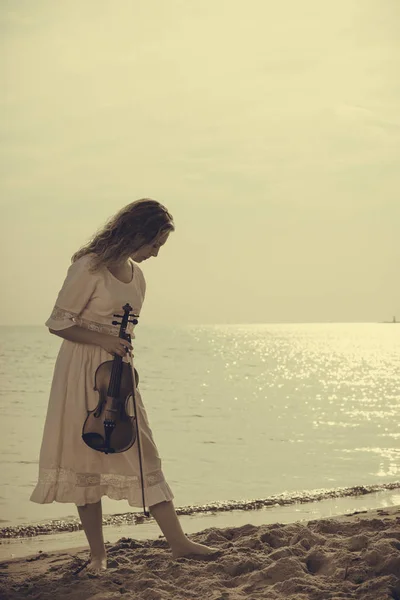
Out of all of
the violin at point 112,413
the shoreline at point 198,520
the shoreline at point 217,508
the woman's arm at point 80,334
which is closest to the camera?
the violin at point 112,413

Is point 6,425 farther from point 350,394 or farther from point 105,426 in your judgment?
point 350,394

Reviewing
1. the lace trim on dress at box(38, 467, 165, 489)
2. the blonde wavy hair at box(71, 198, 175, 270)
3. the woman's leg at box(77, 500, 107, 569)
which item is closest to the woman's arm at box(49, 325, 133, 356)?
the blonde wavy hair at box(71, 198, 175, 270)

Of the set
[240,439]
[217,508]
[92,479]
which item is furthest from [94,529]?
[240,439]

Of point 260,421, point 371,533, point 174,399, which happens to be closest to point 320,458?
point 260,421

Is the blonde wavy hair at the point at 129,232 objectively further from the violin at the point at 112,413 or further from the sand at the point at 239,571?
the sand at the point at 239,571

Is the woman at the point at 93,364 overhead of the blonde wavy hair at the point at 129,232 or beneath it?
beneath

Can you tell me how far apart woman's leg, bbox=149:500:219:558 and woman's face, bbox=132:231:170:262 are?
127 centimetres

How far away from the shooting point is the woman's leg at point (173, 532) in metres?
4.46

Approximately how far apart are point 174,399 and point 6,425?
760 centimetres

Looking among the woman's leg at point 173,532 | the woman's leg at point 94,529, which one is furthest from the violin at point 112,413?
the woman's leg at point 173,532

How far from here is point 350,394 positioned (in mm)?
26219

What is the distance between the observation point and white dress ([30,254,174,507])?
13.9ft

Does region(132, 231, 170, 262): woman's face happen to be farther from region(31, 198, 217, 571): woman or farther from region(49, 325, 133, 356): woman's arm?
region(49, 325, 133, 356): woman's arm

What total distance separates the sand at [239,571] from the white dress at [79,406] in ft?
1.34
